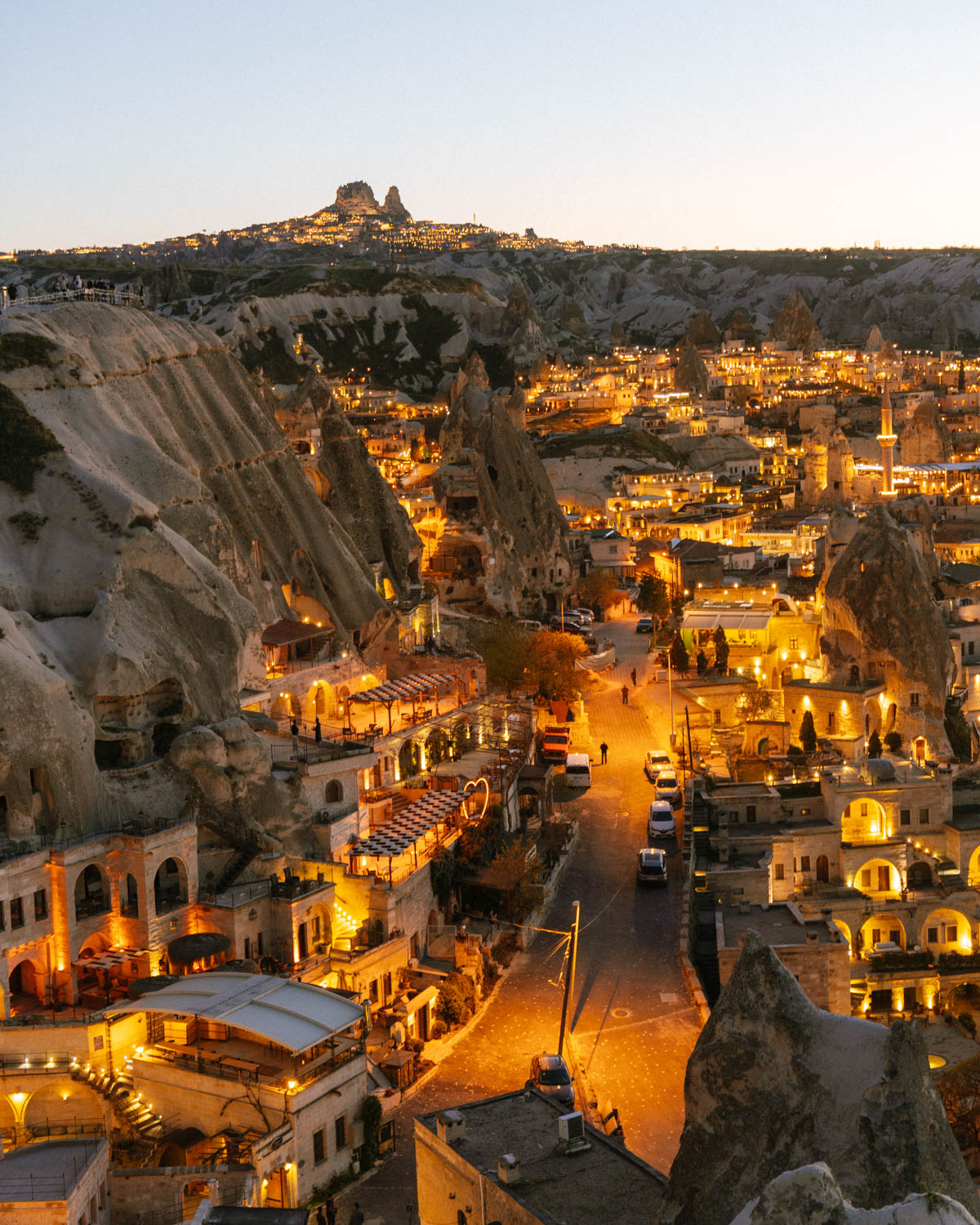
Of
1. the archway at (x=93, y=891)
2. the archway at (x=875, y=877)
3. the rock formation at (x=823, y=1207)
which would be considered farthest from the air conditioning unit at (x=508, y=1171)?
the archway at (x=875, y=877)

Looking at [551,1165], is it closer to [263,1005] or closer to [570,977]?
[263,1005]

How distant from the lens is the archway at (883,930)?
42844mm

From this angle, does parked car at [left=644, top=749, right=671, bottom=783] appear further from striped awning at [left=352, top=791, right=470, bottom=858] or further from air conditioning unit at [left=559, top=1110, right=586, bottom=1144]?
air conditioning unit at [left=559, top=1110, right=586, bottom=1144]

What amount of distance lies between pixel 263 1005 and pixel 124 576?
13835 mm

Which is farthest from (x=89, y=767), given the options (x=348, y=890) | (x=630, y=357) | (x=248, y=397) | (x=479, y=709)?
(x=630, y=357)

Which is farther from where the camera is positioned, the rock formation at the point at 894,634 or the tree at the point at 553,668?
the tree at the point at 553,668

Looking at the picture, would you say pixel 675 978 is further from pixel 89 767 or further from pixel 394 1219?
pixel 89 767

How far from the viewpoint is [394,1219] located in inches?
1030

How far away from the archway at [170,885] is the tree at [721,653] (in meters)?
29.2

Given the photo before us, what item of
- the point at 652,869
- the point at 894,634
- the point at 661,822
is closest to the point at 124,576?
the point at 652,869

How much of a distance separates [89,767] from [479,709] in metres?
18.3

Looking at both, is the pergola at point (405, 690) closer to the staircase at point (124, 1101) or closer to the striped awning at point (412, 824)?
the striped awning at point (412, 824)

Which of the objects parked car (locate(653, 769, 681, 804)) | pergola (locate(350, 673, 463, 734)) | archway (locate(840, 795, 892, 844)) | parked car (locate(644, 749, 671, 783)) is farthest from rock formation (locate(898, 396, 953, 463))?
archway (locate(840, 795, 892, 844))

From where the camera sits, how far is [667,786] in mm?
48781
